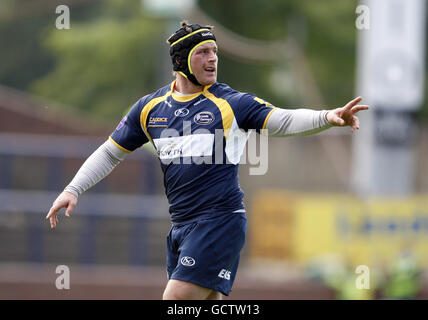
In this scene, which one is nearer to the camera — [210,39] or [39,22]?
[210,39]

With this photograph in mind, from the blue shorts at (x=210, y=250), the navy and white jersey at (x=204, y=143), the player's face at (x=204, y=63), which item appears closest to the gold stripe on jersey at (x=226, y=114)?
the navy and white jersey at (x=204, y=143)

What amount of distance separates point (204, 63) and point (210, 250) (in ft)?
4.33

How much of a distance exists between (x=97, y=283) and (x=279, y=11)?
12.9m

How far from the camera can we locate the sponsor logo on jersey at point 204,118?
19.9 ft

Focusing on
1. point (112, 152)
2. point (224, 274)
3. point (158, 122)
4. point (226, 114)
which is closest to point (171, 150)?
point (158, 122)

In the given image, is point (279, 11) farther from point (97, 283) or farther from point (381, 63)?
point (97, 283)

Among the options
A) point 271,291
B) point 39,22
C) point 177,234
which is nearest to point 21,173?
point 271,291

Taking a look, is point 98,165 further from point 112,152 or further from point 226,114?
point 226,114

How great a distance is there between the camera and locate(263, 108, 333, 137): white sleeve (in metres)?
5.65

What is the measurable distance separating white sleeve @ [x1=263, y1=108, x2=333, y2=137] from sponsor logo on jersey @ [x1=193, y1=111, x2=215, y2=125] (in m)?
0.39

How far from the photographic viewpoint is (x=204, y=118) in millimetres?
6078

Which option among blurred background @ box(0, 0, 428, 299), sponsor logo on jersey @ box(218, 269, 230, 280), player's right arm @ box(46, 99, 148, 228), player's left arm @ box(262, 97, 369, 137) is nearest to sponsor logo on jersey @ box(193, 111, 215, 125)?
player's left arm @ box(262, 97, 369, 137)

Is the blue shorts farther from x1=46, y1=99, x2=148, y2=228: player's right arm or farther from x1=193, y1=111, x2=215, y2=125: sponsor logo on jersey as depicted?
x1=46, y1=99, x2=148, y2=228: player's right arm

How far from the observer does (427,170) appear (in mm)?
21828
